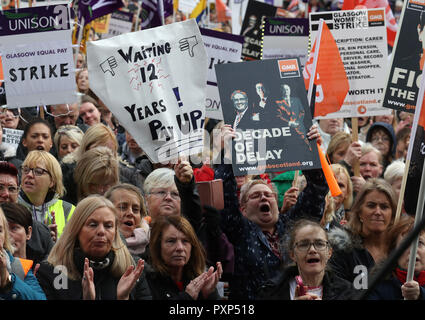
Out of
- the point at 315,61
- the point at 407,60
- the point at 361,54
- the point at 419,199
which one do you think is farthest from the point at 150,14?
the point at 419,199

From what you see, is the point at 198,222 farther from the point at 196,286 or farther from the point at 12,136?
the point at 12,136

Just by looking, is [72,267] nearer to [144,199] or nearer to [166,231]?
[166,231]

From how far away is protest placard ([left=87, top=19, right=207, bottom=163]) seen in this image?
257 inches

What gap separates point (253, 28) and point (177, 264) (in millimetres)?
6363

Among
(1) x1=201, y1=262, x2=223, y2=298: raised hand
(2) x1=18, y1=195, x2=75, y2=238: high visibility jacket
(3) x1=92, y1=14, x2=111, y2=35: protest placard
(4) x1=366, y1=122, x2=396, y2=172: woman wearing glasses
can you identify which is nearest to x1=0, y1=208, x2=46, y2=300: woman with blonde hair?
(1) x1=201, y1=262, x2=223, y2=298: raised hand

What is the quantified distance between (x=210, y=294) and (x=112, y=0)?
6540 millimetres

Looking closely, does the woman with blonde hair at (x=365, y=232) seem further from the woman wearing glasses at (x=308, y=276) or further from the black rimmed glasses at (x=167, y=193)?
the black rimmed glasses at (x=167, y=193)

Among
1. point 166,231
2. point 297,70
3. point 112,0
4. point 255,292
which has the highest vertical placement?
point 112,0

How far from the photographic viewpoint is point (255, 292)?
572 cm

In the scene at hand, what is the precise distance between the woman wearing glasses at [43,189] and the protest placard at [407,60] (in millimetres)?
2850

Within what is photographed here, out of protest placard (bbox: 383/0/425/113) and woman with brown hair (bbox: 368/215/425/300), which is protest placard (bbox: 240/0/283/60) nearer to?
protest placard (bbox: 383/0/425/113)

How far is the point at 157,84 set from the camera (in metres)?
6.67

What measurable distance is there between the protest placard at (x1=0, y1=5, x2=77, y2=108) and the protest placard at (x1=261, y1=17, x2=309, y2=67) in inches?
97.6

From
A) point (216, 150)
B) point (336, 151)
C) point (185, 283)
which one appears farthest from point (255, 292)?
point (336, 151)
